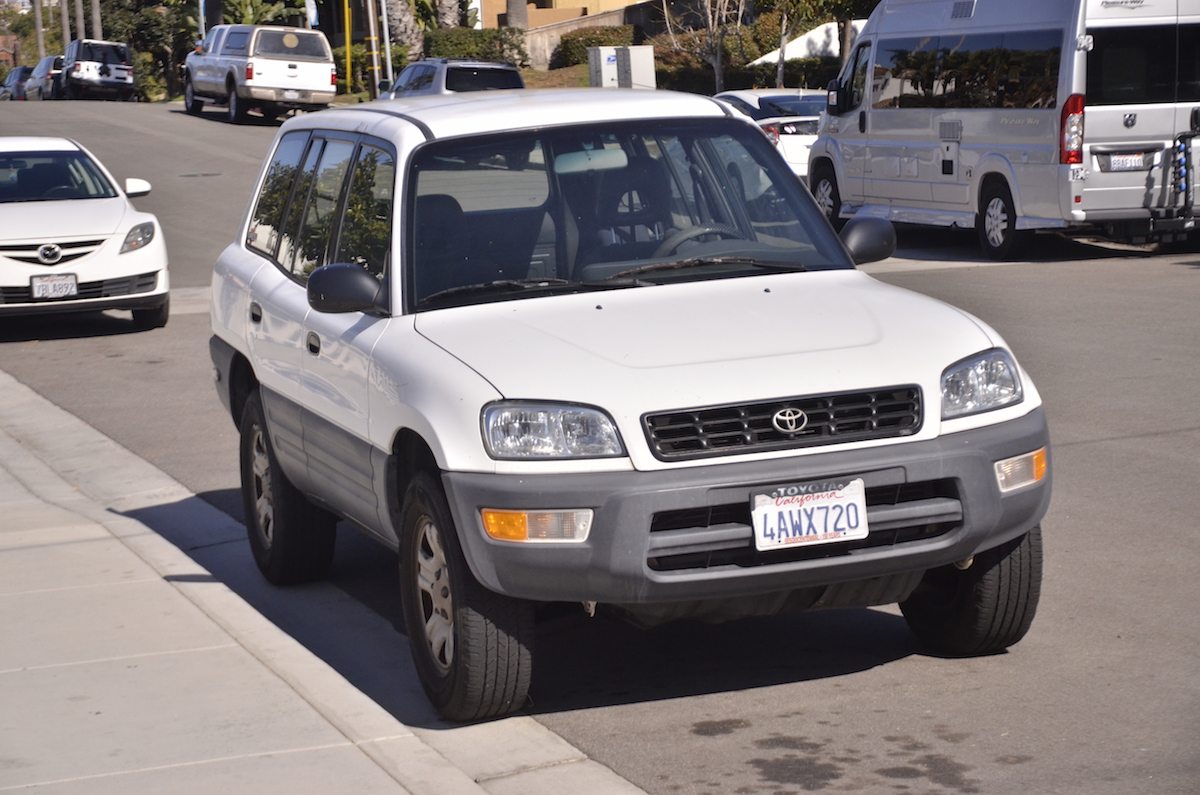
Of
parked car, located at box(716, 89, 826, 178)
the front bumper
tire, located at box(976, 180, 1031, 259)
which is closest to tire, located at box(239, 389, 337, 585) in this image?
the front bumper

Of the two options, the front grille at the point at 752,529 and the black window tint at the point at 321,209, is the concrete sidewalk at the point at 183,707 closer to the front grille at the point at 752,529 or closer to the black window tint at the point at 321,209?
the front grille at the point at 752,529

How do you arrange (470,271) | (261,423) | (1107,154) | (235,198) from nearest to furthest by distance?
(470,271) < (261,423) < (1107,154) < (235,198)

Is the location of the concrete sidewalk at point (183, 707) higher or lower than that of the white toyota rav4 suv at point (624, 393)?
lower

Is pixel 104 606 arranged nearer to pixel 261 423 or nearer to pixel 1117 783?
pixel 261 423

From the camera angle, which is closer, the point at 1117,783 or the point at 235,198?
the point at 1117,783

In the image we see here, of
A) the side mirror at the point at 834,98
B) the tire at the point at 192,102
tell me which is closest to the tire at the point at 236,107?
the tire at the point at 192,102

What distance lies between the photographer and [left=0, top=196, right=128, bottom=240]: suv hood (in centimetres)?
1520

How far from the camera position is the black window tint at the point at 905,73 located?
2022cm

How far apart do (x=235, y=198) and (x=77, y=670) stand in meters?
21.8

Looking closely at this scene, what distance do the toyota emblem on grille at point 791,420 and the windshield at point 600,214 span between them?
3.55ft

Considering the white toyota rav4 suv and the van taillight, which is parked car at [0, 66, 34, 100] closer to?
Result: the van taillight

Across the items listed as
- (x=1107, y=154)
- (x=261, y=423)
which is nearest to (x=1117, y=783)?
(x=261, y=423)

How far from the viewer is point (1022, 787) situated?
4.80m

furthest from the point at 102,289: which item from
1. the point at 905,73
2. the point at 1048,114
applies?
the point at 905,73
